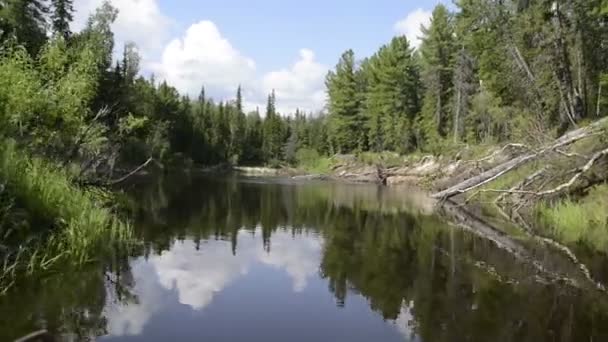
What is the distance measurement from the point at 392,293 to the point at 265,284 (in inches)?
106

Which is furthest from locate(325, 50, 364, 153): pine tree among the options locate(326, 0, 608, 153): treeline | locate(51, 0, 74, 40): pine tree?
locate(51, 0, 74, 40): pine tree

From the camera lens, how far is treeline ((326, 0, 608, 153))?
2825 cm

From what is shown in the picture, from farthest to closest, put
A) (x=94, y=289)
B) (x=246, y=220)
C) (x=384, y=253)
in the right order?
(x=246, y=220)
(x=384, y=253)
(x=94, y=289)

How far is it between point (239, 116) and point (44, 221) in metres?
98.8

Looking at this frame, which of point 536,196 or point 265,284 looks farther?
point 536,196

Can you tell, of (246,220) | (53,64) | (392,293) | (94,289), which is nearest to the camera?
(94,289)

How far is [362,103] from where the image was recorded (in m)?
77.2

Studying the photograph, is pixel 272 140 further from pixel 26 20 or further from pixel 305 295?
pixel 305 295

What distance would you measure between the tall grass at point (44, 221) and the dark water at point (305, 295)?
53 cm

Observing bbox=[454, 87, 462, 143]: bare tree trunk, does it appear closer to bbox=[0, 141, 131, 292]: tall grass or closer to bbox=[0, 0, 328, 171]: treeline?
bbox=[0, 0, 328, 171]: treeline

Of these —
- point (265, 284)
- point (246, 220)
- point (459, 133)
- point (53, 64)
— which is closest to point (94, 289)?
point (265, 284)

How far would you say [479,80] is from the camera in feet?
176

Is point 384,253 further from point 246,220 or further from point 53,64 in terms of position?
point 53,64

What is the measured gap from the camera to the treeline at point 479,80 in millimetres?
28250
